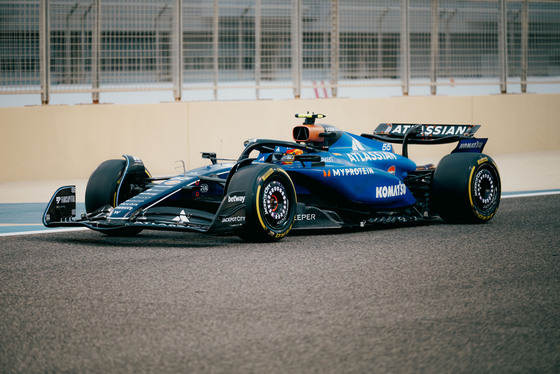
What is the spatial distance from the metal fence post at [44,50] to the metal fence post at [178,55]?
2016 mm

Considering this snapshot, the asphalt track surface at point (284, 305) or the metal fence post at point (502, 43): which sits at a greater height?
the metal fence post at point (502, 43)

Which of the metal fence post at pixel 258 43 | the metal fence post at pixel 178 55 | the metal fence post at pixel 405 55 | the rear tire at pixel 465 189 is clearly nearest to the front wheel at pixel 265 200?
the rear tire at pixel 465 189

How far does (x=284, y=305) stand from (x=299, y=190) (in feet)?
10.3

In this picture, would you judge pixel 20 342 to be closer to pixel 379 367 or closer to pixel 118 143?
pixel 379 367

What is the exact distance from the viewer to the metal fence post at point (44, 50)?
12516 millimetres

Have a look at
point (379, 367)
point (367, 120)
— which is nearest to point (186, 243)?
point (379, 367)

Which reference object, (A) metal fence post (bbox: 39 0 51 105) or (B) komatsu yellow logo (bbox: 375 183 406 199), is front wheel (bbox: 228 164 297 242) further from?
(A) metal fence post (bbox: 39 0 51 105)

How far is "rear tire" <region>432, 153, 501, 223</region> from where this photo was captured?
824 centimetres

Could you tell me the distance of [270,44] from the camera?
14.2 meters

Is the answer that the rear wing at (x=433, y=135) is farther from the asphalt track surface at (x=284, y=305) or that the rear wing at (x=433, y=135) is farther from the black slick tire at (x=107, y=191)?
the black slick tire at (x=107, y=191)

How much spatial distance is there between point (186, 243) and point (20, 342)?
3.25 metres

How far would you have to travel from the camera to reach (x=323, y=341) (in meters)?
3.97

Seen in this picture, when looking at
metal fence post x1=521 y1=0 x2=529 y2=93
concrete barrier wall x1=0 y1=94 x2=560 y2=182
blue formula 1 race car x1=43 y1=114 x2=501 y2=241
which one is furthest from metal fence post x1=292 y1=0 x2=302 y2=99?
blue formula 1 race car x1=43 y1=114 x2=501 y2=241

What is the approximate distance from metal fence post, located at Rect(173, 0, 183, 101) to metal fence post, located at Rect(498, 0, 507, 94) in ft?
21.3
